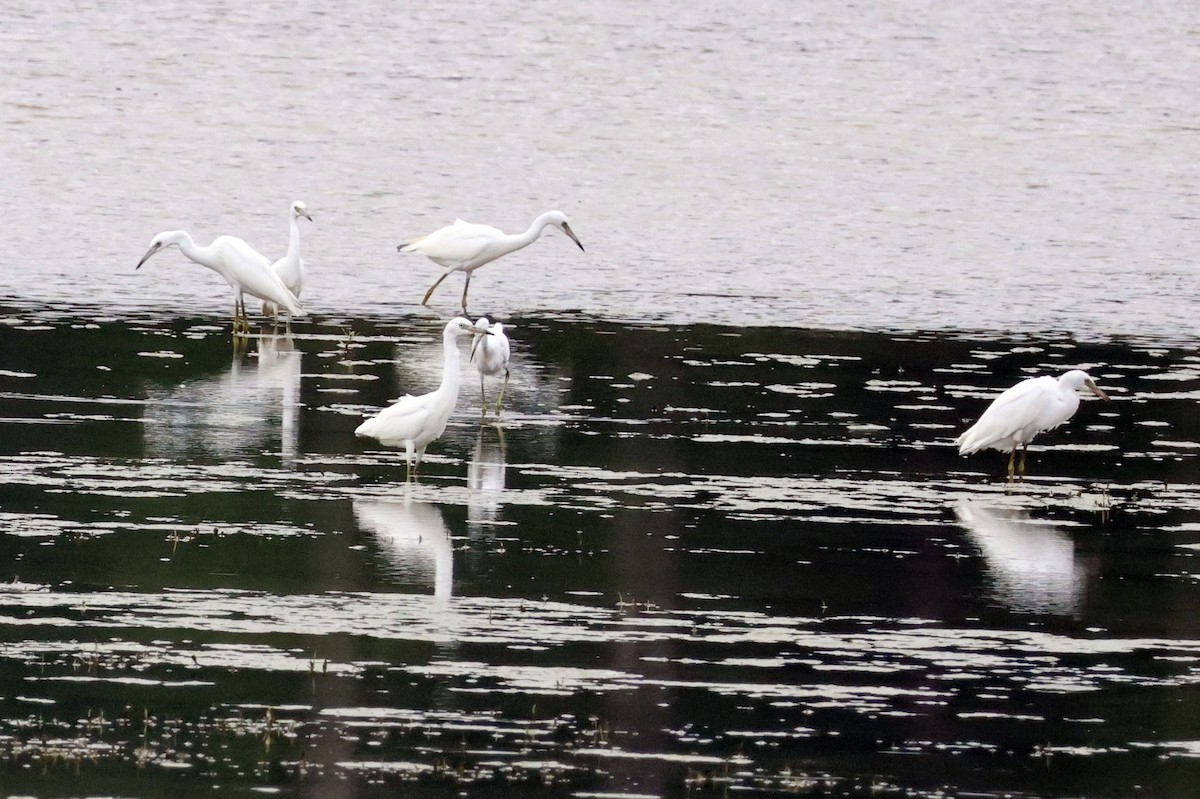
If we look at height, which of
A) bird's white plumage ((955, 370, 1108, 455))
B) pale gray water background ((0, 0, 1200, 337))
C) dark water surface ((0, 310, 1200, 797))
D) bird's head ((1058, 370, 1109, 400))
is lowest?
dark water surface ((0, 310, 1200, 797))

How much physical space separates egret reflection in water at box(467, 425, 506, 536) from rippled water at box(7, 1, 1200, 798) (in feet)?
0.17

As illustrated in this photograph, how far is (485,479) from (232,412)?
2545 mm

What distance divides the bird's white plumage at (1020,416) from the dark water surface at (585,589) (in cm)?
24

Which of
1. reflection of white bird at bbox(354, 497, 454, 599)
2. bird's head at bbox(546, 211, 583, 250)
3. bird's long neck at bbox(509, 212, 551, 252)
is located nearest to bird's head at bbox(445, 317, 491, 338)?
reflection of white bird at bbox(354, 497, 454, 599)

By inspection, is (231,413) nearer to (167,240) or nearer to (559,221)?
(167,240)

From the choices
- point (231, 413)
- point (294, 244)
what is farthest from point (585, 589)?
point (294, 244)

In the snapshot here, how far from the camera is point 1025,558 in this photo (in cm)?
1118

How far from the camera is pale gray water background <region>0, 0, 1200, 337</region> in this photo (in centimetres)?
2211

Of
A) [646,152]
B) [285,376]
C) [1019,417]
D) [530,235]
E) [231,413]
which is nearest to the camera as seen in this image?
[1019,417]

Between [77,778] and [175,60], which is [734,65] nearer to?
[175,60]

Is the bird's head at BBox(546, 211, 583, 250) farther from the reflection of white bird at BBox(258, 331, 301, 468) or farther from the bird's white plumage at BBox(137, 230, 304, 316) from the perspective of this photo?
the reflection of white bird at BBox(258, 331, 301, 468)

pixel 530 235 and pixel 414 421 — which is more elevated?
pixel 530 235

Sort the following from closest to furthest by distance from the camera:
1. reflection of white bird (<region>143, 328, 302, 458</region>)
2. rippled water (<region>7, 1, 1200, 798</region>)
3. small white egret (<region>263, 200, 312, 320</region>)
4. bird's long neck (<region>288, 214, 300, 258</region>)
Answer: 1. rippled water (<region>7, 1, 1200, 798</region>)
2. reflection of white bird (<region>143, 328, 302, 458</region>)
3. small white egret (<region>263, 200, 312, 320</region>)
4. bird's long neck (<region>288, 214, 300, 258</region>)

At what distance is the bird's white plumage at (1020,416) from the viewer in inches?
532
